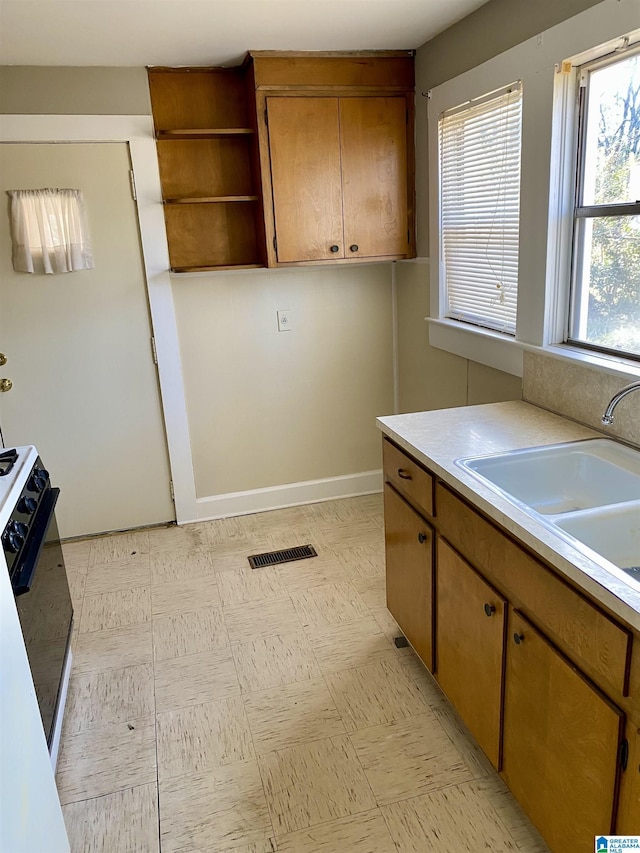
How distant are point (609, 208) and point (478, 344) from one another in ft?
2.66

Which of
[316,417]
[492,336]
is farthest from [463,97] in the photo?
[316,417]

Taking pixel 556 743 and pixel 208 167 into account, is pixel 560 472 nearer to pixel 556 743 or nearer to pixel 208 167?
pixel 556 743

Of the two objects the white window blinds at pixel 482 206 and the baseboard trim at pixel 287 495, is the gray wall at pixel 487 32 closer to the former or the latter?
the white window blinds at pixel 482 206

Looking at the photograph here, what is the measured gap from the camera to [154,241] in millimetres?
3146

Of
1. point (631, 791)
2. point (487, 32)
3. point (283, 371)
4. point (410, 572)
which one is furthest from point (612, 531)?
point (283, 371)

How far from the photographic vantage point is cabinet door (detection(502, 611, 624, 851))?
1.25m

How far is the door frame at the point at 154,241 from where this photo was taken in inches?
114

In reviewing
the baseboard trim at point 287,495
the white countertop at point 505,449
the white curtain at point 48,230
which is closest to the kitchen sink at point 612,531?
the white countertop at point 505,449

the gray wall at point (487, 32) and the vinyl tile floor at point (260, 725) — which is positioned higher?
the gray wall at point (487, 32)

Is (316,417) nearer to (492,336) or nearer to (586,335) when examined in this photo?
(492,336)

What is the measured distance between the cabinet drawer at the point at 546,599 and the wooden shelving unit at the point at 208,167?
6.29 feet

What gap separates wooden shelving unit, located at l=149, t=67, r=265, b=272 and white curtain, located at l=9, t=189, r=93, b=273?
1.41 feet

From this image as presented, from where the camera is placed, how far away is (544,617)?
1.40 metres

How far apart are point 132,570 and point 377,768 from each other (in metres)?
1.69
